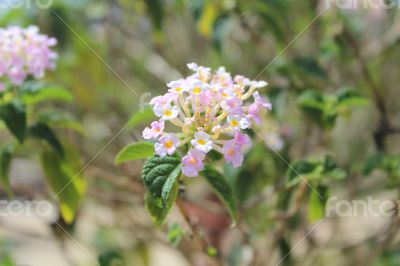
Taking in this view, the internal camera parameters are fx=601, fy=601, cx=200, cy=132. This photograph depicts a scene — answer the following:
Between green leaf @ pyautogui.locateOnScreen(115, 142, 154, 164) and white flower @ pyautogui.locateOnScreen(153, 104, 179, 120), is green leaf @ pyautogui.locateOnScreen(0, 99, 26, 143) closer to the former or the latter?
green leaf @ pyautogui.locateOnScreen(115, 142, 154, 164)

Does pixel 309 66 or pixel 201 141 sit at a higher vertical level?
pixel 309 66

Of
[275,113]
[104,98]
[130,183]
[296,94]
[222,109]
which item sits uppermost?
[104,98]

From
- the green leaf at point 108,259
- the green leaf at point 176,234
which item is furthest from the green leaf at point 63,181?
the green leaf at point 176,234

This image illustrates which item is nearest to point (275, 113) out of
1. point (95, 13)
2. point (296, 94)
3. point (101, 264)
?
point (296, 94)

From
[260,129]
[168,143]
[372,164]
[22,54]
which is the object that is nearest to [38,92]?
[22,54]

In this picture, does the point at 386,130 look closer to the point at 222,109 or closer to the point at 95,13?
the point at 222,109

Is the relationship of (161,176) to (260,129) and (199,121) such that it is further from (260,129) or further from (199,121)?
(260,129)
